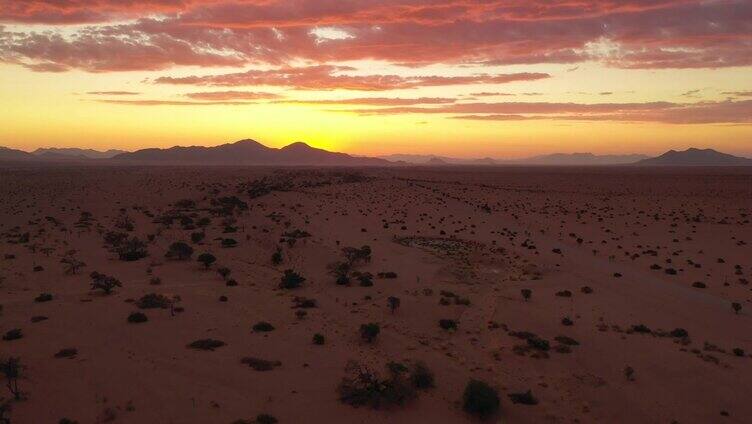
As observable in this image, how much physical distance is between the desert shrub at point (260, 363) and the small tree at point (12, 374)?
553 centimetres

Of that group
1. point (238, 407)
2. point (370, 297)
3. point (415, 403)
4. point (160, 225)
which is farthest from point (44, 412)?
point (160, 225)

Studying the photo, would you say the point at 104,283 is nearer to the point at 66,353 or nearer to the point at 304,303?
the point at 66,353

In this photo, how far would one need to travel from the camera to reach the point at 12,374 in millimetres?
13688

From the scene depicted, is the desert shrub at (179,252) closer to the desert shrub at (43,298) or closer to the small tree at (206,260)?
the small tree at (206,260)

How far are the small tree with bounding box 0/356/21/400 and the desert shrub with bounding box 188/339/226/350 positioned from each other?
178 inches

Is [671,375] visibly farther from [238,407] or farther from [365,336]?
[238,407]

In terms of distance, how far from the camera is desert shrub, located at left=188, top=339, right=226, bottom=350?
16.7 metres

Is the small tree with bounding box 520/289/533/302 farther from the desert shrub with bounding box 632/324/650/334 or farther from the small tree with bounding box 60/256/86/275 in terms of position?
the small tree with bounding box 60/256/86/275

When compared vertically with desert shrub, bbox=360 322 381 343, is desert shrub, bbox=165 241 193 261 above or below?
above

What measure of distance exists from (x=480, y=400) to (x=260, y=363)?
6.47 m

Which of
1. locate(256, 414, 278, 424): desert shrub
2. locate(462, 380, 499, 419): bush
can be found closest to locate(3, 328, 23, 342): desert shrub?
→ locate(256, 414, 278, 424): desert shrub

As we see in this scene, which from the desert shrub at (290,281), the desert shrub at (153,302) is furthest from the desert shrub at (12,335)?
the desert shrub at (290,281)

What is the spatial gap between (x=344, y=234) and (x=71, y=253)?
659 inches

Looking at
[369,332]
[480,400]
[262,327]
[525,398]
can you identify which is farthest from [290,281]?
[525,398]
